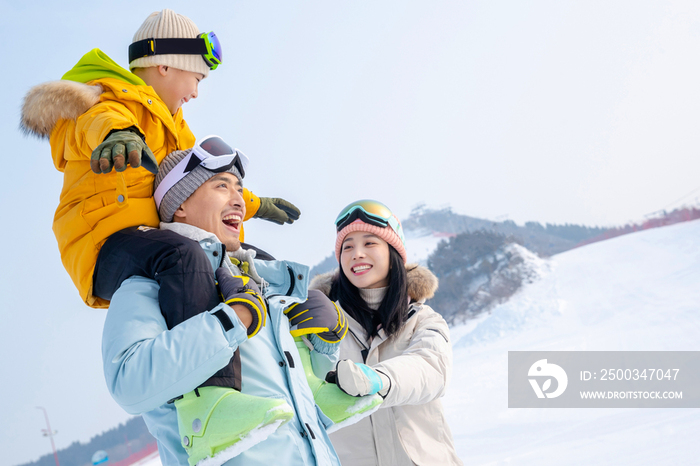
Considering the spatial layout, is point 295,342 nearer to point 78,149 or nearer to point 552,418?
point 78,149

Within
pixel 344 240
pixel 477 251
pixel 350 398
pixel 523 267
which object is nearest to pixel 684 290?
pixel 523 267

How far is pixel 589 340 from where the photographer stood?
367 inches

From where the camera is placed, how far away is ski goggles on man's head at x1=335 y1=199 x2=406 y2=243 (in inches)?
108

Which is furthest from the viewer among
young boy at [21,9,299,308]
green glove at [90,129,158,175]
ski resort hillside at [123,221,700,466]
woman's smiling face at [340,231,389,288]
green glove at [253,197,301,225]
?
ski resort hillside at [123,221,700,466]

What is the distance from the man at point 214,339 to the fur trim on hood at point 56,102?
302 millimetres

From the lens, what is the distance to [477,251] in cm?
1888

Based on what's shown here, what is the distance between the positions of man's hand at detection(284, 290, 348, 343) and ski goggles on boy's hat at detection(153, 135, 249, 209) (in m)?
0.50

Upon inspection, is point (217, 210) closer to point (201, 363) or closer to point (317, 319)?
point (317, 319)

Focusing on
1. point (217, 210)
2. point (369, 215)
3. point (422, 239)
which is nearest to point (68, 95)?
point (217, 210)

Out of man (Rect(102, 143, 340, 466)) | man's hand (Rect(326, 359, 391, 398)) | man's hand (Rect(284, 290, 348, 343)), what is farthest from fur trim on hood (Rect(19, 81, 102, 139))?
man's hand (Rect(326, 359, 391, 398))

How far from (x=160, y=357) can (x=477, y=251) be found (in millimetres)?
18438

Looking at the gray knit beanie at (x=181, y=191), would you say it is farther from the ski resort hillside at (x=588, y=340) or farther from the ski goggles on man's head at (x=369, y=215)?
the ski resort hillside at (x=588, y=340)

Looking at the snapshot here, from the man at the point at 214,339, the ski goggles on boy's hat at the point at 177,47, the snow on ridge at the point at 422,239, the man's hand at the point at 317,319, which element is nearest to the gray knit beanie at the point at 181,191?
the man at the point at 214,339

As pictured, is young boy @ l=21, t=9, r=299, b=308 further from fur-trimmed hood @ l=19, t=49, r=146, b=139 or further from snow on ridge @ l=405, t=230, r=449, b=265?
snow on ridge @ l=405, t=230, r=449, b=265
